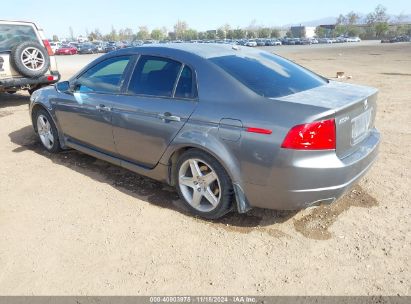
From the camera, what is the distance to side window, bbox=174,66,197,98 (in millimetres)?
3240

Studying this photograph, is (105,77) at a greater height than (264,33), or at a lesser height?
lesser

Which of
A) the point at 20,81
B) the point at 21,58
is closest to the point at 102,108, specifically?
the point at 21,58

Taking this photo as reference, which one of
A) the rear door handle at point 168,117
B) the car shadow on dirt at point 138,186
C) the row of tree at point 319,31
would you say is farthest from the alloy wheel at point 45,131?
the row of tree at point 319,31

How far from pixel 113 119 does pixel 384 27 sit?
115 m

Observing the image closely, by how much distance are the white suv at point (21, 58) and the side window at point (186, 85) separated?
5.53m

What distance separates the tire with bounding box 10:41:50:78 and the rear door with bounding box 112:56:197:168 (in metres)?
4.80

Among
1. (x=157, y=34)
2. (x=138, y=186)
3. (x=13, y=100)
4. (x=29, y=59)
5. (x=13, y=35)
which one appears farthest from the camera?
(x=157, y=34)

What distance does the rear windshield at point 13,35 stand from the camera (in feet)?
25.8

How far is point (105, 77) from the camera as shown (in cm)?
414

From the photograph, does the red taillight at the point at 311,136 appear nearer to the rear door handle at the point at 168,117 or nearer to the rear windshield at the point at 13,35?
the rear door handle at the point at 168,117

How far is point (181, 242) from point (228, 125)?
1.07 m

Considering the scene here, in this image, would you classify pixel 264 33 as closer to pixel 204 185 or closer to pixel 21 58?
pixel 21 58

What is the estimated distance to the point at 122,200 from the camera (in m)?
3.79

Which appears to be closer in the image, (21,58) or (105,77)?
(105,77)
